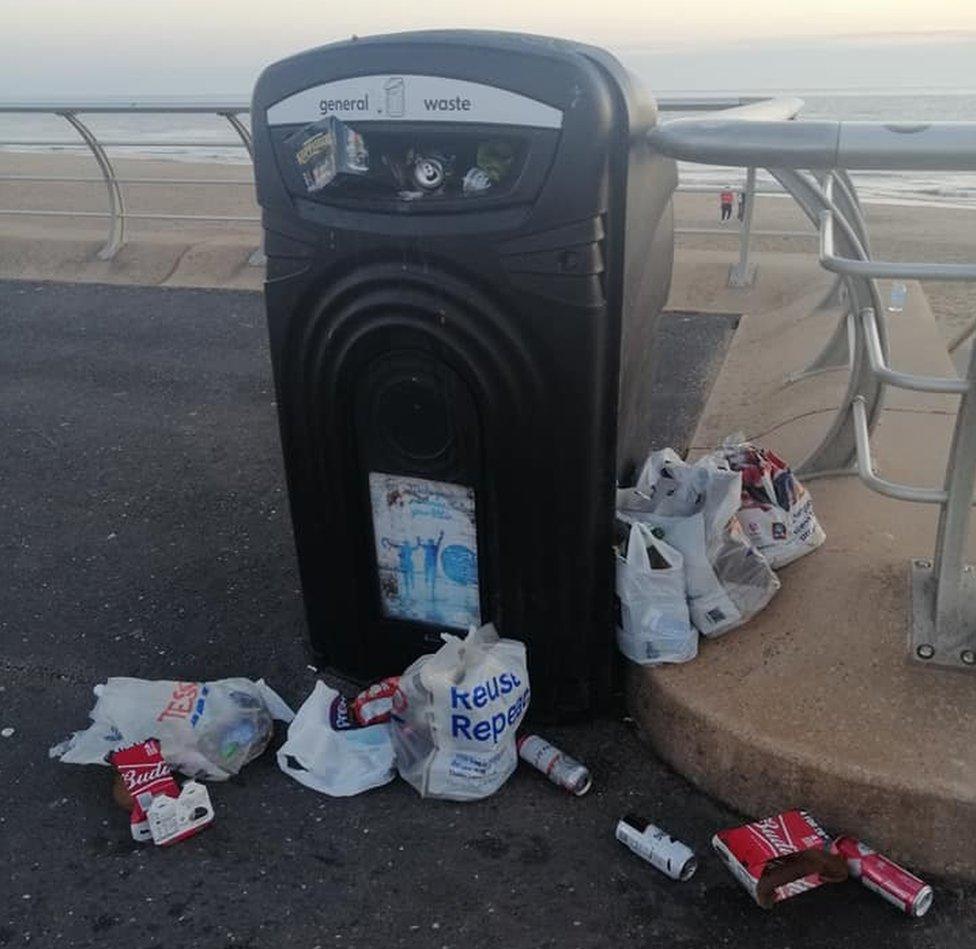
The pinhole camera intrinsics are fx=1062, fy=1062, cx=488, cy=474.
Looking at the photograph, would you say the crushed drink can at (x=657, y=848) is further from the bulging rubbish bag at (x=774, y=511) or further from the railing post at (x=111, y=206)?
the railing post at (x=111, y=206)

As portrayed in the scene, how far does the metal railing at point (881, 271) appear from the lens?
185cm

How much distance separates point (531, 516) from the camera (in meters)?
2.38

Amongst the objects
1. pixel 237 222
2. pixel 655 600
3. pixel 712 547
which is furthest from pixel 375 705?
pixel 237 222

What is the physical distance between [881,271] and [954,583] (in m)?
0.79

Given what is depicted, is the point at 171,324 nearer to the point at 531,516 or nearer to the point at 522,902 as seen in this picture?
the point at 531,516

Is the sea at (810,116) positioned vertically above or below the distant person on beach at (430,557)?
below

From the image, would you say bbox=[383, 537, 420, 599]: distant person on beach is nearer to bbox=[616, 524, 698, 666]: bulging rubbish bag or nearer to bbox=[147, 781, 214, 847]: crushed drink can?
bbox=[616, 524, 698, 666]: bulging rubbish bag

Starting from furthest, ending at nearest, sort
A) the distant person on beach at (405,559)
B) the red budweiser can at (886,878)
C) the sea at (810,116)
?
the sea at (810,116) → the distant person on beach at (405,559) → the red budweiser can at (886,878)

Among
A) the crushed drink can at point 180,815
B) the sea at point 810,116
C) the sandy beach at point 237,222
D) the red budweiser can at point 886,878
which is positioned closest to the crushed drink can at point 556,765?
the red budweiser can at point 886,878

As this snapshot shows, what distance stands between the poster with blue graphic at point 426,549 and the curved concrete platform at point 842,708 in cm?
47

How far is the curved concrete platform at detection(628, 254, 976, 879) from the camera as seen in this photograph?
211 centimetres

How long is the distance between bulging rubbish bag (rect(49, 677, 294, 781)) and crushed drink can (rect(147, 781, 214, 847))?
0.36 ft

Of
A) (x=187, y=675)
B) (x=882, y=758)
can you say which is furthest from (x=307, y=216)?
(x=882, y=758)

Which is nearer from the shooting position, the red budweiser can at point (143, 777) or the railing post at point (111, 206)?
the red budweiser can at point (143, 777)
